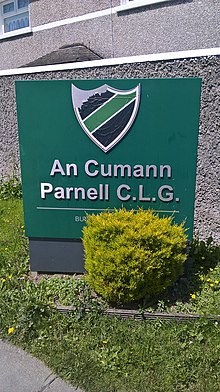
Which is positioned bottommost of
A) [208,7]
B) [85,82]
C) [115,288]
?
[115,288]

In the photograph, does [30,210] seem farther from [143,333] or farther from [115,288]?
[143,333]

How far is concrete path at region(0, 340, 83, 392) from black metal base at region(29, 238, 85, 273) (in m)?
0.97

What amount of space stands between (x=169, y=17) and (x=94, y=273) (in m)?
5.83

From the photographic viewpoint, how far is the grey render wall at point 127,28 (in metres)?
6.29

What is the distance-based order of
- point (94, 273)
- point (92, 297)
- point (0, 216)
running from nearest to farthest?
point (94, 273) → point (92, 297) → point (0, 216)

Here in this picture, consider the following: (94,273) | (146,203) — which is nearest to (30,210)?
(94,273)

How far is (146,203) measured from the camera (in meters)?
3.18

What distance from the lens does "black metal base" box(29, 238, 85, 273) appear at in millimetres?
3420

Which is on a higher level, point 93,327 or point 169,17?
point 169,17

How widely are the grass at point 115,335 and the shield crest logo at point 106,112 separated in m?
1.43

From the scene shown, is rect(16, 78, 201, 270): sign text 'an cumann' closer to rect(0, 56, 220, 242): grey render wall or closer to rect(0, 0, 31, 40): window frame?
rect(0, 56, 220, 242): grey render wall

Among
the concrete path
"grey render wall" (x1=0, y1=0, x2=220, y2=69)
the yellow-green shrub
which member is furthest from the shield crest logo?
"grey render wall" (x1=0, y1=0, x2=220, y2=69)

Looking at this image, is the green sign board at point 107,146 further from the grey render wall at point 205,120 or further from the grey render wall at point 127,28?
the grey render wall at point 127,28

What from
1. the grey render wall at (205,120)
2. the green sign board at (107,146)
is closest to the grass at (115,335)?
the green sign board at (107,146)
